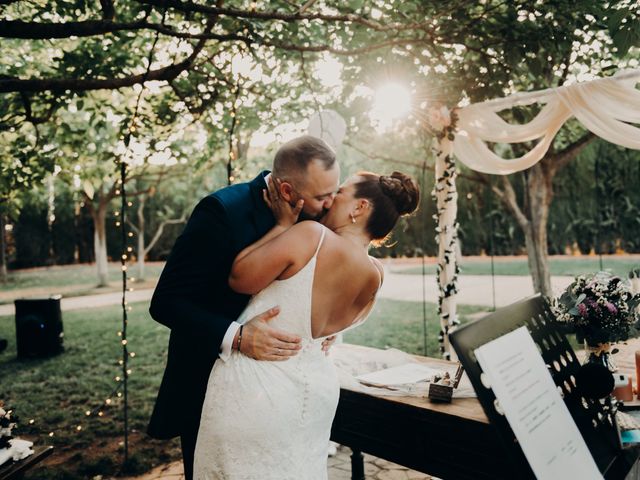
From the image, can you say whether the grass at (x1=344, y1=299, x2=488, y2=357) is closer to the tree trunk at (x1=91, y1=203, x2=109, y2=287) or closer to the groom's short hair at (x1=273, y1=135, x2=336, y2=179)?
the groom's short hair at (x1=273, y1=135, x2=336, y2=179)

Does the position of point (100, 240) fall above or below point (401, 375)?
above

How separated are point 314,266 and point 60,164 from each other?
15.3ft

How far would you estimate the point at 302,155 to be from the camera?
196 centimetres

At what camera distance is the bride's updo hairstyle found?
217cm

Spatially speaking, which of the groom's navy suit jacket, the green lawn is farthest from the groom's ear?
the green lawn

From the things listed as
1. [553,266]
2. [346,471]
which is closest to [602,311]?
[346,471]

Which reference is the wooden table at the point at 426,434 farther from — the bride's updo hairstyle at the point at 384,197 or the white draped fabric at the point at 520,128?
the white draped fabric at the point at 520,128

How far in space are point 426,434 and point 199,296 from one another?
1.45 metres

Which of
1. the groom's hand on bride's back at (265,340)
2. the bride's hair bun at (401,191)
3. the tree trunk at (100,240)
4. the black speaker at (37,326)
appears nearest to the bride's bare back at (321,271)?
the groom's hand on bride's back at (265,340)

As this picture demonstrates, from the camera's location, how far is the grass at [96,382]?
15.4 feet

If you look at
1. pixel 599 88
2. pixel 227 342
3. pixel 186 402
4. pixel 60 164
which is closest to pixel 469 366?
pixel 227 342

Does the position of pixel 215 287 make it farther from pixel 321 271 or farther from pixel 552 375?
pixel 552 375

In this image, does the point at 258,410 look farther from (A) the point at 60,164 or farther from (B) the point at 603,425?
(A) the point at 60,164

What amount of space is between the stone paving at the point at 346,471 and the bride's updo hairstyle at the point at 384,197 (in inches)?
103
